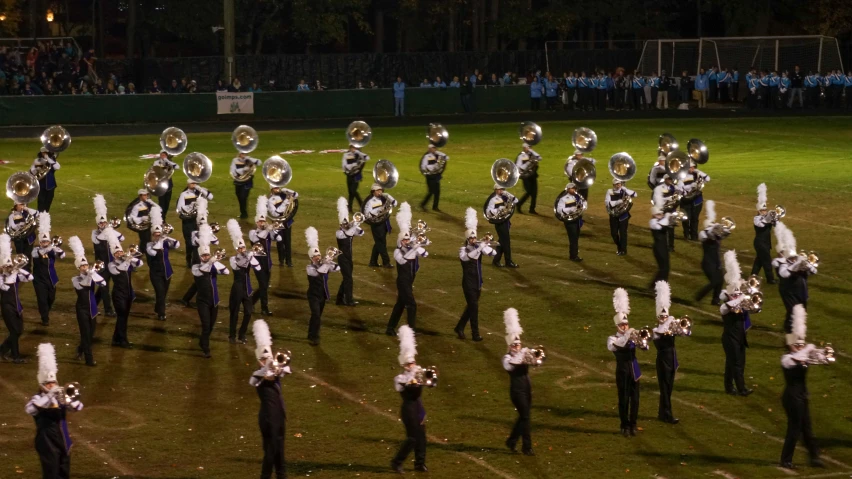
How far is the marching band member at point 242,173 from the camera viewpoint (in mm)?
24250

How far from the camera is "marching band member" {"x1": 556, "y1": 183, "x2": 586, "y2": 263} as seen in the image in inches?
828

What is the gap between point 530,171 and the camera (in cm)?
2473

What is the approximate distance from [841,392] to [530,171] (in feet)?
37.6

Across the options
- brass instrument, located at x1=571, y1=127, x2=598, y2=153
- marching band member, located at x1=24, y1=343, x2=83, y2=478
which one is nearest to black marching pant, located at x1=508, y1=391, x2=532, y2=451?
marching band member, located at x1=24, y1=343, x2=83, y2=478

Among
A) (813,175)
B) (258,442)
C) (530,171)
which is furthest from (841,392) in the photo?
(813,175)

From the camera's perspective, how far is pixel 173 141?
24.7 m

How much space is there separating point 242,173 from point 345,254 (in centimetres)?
666

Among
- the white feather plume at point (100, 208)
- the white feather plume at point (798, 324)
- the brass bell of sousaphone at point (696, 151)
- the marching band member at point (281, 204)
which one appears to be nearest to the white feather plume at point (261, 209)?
the marching band member at point (281, 204)

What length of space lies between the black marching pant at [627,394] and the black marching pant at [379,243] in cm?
819

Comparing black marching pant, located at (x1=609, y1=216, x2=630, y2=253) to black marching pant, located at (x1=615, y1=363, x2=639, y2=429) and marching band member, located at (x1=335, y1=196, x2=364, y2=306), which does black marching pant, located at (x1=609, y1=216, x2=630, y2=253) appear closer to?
marching band member, located at (x1=335, y1=196, x2=364, y2=306)

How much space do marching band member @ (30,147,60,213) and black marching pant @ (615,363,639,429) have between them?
15.1 meters

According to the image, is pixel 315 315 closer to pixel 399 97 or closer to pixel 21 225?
pixel 21 225

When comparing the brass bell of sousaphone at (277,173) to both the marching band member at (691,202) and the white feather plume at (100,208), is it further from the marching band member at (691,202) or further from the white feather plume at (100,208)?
the marching band member at (691,202)

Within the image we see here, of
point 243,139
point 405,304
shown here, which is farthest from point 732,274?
point 243,139
